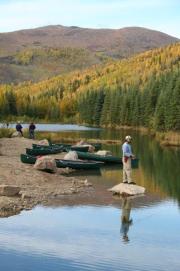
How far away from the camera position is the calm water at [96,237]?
59.1ft

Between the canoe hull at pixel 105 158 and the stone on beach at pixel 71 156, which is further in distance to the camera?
the canoe hull at pixel 105 158

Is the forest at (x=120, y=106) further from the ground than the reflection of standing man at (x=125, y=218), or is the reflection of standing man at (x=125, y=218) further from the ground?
the reflection of standing man at (x=125, y=218)

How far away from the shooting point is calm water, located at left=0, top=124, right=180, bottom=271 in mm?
18000

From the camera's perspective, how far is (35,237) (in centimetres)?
2102

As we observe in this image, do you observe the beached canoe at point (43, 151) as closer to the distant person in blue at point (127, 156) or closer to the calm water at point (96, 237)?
the distant person in blue at point (127, 156)

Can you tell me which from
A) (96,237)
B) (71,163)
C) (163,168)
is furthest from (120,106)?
(96,237)

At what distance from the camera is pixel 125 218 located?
24.9 m

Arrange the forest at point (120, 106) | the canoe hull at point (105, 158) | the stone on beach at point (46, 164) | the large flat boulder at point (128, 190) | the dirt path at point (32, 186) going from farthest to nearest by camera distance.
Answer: the forest at point (120, 106) → the canoe hull at point (105, 158) → the stone on beach at point (46, 164) → the large flat boulder at point (128, 190) → the dirt path at point (32, 186)

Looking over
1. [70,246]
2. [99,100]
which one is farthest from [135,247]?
[99,100]

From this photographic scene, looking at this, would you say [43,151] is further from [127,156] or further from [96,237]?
[96,237]

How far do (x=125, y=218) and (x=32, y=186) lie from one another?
8.11 metres

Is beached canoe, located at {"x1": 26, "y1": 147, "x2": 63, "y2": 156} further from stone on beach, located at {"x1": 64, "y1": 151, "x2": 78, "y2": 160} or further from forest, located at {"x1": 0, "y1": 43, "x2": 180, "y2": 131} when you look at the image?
forest, located at {"x1": 0, "y1": 43, "x2": 180, "y2": 131}

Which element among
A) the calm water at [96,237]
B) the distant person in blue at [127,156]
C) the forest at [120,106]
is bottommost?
the forest at [120,106]

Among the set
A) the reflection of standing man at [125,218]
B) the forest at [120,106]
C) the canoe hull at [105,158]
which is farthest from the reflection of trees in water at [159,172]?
the forest at [120,106]
